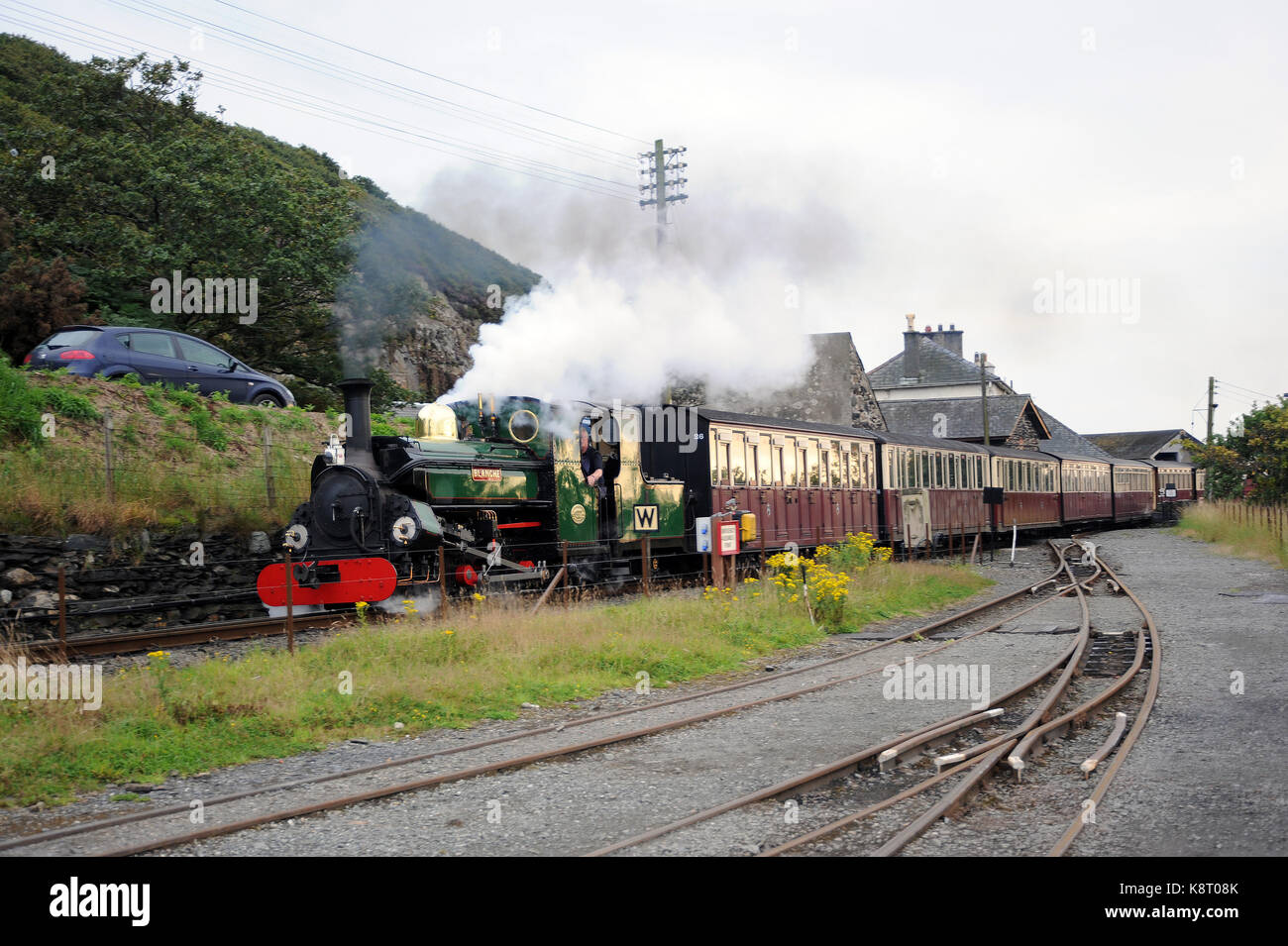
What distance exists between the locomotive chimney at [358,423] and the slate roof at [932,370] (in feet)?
165

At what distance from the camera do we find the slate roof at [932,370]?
200 ft

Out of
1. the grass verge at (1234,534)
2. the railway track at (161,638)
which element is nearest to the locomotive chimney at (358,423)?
the railway track at (161,638)

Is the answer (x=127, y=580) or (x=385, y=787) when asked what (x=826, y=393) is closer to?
(x=127, y=580)

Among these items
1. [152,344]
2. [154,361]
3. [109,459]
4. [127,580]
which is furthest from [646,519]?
[152,344]

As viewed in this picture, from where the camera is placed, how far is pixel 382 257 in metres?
19.9

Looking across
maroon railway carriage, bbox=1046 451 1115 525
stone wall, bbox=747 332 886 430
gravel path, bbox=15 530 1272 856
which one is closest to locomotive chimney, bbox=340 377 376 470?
gravel path, bbox=15 530 1272 856

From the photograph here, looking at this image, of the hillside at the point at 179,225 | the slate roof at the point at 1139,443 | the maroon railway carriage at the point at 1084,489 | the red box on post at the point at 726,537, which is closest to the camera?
the red box on post at the point at 726,537

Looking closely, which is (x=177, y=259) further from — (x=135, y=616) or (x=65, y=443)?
(x=135, y=616)

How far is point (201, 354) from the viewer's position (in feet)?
55.6

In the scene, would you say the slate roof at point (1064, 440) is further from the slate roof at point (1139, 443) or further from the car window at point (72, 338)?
the car window at point (72, 338)

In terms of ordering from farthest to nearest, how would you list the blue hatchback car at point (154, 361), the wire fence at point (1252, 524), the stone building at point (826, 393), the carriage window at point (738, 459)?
1. the stone building at point (826, 393)
2. the wire fence at point (1252, 524)
3. the carriage window at point (738, 459)
4. the blue hatchback car at point (154, 361)

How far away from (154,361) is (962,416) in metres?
41.9
